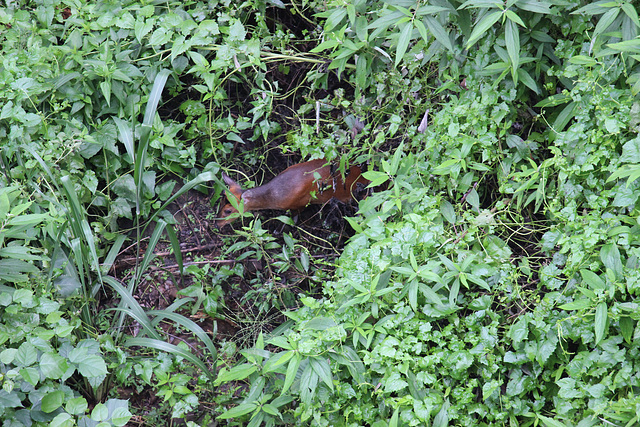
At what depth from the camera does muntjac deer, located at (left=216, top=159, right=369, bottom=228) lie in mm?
2727

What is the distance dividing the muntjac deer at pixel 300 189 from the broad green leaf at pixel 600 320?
1.45 m

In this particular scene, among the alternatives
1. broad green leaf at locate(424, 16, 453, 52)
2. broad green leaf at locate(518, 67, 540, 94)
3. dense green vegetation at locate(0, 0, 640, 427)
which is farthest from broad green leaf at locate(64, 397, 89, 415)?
broad green leaf at locate(518, 67, 540, 94)

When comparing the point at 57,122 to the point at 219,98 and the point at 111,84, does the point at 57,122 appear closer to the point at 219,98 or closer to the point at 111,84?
the point at 111,84

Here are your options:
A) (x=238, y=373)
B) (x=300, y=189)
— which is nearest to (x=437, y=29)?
(x=300, y=189)

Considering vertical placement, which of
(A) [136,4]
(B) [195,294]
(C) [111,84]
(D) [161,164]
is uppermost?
(A) [136,4]

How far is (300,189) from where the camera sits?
2736 millimetres

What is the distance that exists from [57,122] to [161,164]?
0.55 metres

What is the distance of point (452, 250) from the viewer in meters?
1.94

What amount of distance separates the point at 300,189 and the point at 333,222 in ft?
0.94

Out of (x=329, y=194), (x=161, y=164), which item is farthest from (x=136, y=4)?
(x=329, y=194)

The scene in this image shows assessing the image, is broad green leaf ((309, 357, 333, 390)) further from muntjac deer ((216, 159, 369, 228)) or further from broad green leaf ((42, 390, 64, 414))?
muntjac deer ((216, 159, 369, 228))

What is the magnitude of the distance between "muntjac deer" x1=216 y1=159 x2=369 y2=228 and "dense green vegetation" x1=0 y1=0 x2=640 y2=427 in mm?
111

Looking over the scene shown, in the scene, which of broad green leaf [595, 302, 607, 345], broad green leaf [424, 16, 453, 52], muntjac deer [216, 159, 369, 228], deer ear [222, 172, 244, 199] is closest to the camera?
broad green leaf [595, 302, 607, 345]

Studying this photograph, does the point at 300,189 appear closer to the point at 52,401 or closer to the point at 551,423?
the point at 52,401
